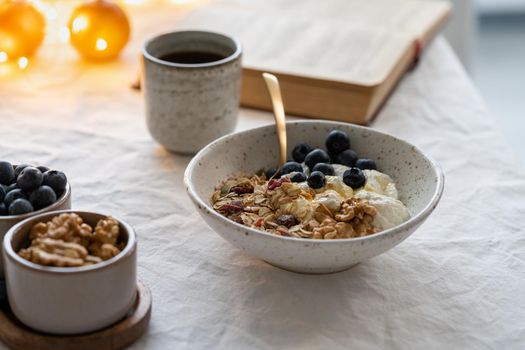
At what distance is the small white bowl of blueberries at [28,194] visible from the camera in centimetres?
79

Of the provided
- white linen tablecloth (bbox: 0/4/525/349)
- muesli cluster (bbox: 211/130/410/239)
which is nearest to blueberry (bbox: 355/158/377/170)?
muesli cluster (bbox: 211/130/410/239)

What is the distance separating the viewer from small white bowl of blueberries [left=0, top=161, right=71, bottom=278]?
793mm

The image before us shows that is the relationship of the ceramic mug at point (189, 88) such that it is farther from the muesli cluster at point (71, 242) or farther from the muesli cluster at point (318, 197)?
the muesli cluster at point (71, 242)

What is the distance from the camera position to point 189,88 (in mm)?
1118

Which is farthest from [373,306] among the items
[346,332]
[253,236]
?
[253,236]

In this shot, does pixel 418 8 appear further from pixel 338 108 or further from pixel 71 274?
pixel 71 274

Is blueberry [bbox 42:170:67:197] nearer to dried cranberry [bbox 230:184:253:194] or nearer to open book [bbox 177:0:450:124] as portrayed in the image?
dried cranberry [bbox 230:184:253:194]

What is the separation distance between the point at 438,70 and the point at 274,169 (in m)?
0.61

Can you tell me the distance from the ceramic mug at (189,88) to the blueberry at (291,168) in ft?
0.69

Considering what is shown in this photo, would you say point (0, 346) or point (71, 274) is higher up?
point (71, 274)

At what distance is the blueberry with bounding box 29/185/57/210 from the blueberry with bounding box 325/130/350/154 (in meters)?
0.38

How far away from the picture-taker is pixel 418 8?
159 centimetres

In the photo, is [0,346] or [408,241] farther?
[408,241]

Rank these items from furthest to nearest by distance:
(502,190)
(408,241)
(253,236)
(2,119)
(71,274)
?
(2,119) < (502,190) < (408,241) < (253,236) < (71,274)
